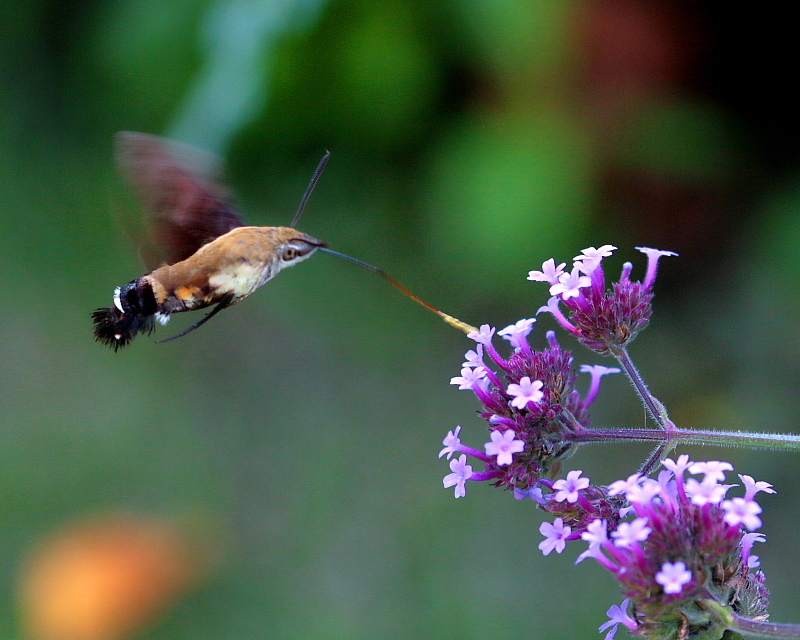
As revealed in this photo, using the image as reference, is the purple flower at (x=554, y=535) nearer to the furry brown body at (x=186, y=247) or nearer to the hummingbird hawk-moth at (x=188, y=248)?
the hummingbird hawk-moth at (x=188, y=248)

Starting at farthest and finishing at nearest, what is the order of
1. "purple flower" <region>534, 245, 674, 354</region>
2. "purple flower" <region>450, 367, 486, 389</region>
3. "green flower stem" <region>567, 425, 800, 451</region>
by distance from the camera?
"purple flower" <region>534, 245, 674, 354</region> < "purple flower" <region>450, 367, 486, 389</region> < "green flower stem" <region>567, 425, 800, 451</region>

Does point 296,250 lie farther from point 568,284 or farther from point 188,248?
point 568,284

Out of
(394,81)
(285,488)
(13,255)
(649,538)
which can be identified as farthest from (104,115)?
(649,538)

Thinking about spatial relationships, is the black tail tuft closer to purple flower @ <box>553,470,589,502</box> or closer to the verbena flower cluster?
the verbena flower cluster

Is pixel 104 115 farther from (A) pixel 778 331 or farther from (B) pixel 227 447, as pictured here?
(A) pixel 778 331

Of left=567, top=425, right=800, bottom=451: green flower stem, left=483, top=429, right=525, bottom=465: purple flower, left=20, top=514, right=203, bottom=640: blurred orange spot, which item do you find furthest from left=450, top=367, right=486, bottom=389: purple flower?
left=20, top=514, right=203, bottom=640: blurred orange spot

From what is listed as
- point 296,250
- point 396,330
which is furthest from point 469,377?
point 396,330

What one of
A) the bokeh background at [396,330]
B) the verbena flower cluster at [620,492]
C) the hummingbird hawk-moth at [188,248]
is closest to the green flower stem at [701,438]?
the verbena flower cluster at [620,492]
